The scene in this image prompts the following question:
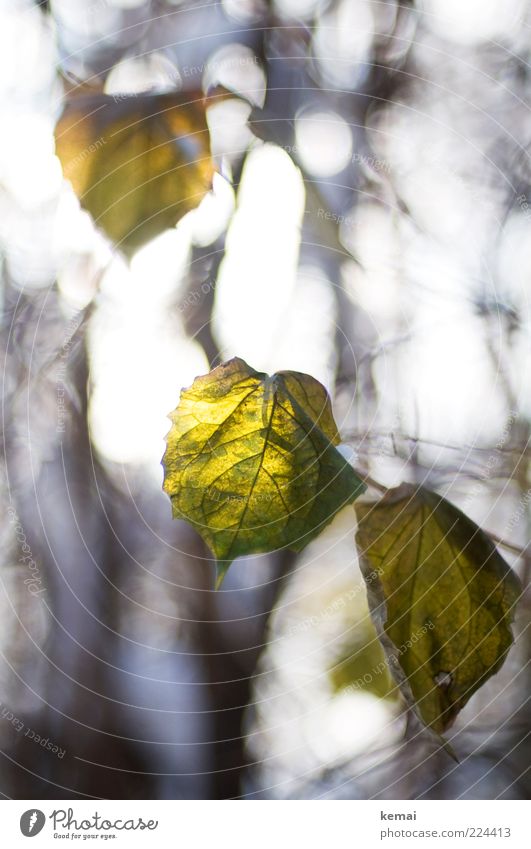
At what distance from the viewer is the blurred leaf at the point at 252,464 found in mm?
291

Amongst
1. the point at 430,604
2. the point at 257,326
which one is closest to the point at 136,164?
the point at 257,326

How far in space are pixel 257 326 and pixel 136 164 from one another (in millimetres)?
105

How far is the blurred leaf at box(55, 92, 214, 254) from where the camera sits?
0.34 meters

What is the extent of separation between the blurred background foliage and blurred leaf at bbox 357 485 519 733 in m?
0.04

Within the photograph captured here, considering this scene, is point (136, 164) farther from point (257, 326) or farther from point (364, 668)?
point (364, 668)

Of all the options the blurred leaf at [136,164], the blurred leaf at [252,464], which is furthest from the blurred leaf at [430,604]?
the blurred leaf at [136,164]

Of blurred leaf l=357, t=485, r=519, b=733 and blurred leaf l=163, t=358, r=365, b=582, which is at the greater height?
blurred leaf l=163, t=358, r=365, b=582

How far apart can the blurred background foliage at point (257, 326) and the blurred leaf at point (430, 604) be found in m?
0.04

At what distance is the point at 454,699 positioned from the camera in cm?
32
